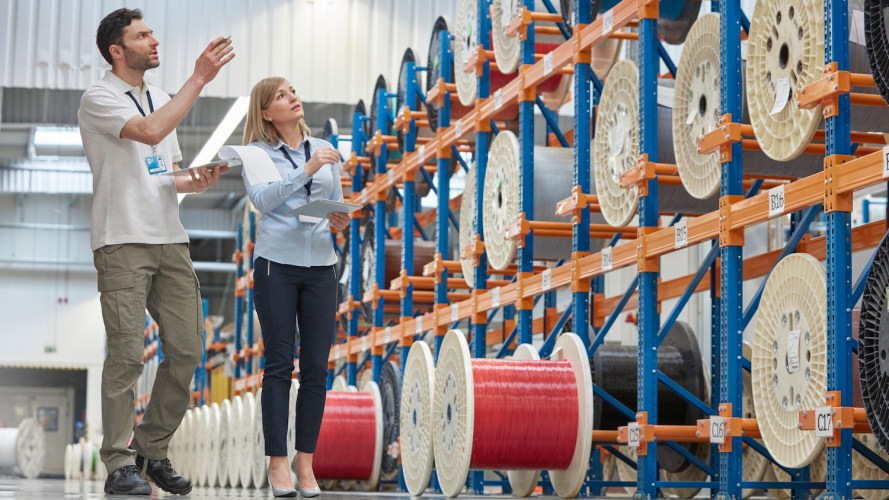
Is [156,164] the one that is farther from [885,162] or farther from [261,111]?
[885,162]

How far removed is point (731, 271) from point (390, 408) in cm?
590

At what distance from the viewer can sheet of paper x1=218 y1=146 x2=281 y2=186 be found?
18.8ft

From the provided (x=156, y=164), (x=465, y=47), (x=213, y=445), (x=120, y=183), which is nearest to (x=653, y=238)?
(x=156, y=164)

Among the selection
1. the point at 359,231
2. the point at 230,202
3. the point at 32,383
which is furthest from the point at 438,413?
the point at 32,383

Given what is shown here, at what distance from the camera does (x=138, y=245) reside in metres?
5.76

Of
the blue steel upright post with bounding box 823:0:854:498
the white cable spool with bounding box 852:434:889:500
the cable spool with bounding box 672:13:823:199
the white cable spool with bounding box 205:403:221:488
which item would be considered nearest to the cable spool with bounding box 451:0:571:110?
the cable spool with bounding box 672:13:823:199

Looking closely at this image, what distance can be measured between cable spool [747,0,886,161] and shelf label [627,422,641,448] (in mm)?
1893

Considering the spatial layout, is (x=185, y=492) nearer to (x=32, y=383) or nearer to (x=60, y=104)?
(x=60, y=104)

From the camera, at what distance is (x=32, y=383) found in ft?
128

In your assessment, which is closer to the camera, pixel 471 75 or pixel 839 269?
pixel 839 269

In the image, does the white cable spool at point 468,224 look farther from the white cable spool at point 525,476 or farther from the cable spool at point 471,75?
the white cable spool at point 525,476

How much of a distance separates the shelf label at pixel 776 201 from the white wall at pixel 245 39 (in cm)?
1176

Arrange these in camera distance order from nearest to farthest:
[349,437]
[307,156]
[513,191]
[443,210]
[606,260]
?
[307,156], [606,260], [513,191], [349,437], [443,210]

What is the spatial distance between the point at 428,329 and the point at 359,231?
393 cm
